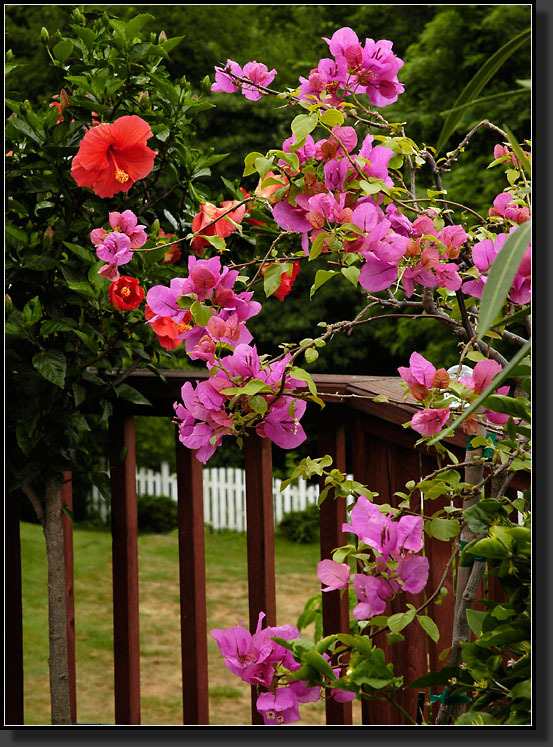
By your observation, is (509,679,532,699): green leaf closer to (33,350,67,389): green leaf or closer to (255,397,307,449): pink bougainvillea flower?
(255,397,307,449): pink bougainvillea flower

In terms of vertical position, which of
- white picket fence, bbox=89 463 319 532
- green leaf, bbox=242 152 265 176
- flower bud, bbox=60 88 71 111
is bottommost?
white picket fence, bbox=89 463 319 532

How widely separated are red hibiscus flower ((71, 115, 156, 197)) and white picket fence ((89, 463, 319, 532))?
6.05 m

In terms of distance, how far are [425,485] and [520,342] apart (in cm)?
24

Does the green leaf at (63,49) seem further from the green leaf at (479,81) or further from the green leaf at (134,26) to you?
the green leaf at (479,81)

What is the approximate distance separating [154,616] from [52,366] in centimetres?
412

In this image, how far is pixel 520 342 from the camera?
104cm

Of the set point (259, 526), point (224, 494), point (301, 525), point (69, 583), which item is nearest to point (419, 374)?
point (259, 526)

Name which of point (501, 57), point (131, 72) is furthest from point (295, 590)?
point (501, 57)

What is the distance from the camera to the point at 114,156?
4.30ft

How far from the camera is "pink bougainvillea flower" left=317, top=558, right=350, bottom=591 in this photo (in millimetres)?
930

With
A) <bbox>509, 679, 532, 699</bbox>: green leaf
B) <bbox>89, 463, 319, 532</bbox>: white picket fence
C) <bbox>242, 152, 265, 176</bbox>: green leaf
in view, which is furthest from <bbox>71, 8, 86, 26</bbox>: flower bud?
<bbox>89, 463, 319, 532</bbox>: white picket fence

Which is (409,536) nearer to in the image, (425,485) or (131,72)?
(425,485)

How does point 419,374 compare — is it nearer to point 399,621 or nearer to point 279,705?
point 399,621

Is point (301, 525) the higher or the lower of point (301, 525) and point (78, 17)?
the lower
